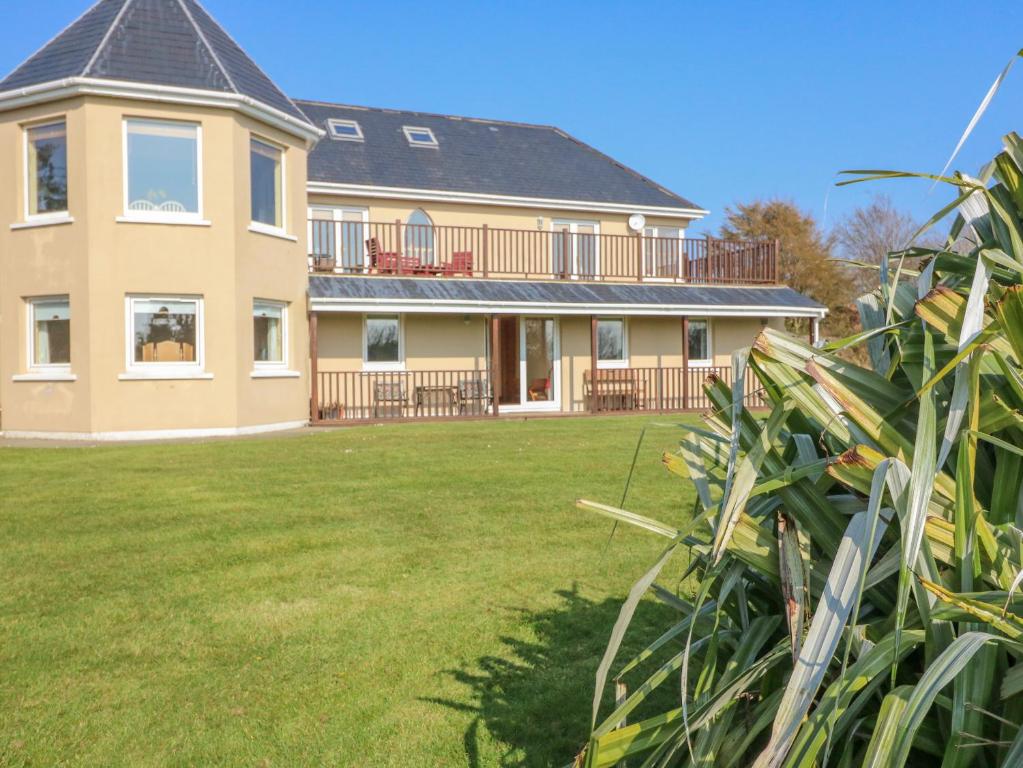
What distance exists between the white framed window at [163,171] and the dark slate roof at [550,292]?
3272 mm

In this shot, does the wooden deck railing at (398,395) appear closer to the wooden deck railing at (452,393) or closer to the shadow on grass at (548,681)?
the wooden deck railing at (452,393)

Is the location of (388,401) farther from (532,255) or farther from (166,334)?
(532,255)

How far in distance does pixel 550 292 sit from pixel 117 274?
10.1 m

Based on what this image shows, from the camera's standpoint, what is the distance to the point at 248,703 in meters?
3.31

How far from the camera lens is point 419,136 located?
25625 mm

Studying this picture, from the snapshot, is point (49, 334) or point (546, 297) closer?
point (49, 334)

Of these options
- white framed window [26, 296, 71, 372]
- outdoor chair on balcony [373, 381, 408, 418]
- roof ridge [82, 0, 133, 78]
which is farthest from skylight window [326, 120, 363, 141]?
white framed window [26, 296, 71, 372]

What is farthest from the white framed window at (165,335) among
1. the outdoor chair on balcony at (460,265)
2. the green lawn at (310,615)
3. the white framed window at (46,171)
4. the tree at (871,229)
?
the tree at (871,229)

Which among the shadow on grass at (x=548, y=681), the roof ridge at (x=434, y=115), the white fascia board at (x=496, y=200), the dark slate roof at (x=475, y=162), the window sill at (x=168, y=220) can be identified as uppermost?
the roof ridge at (x=434, y=115)

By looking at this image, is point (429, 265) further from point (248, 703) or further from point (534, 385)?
point (248, 703)

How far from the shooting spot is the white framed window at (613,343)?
23.3 m

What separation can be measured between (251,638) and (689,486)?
5350mm

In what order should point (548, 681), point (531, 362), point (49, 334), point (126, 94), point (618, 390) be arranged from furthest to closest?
point (531, 362) → point (618, 390) → point (49, 334) → point (126, 94) → point (548, 681)

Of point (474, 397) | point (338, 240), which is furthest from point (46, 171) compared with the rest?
point (474, 397)
